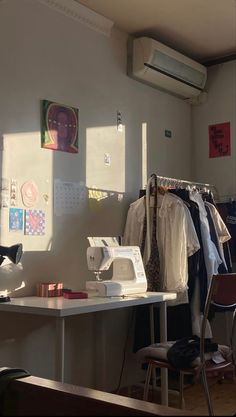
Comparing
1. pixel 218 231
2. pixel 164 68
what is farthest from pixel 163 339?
pixel 164 68

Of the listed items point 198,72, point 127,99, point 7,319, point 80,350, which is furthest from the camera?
point 198,72

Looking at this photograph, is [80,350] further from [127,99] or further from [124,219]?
[127,99]

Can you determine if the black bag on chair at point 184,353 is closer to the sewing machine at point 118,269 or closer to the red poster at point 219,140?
the sewing machine at point 118,269

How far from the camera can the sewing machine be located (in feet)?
9.52

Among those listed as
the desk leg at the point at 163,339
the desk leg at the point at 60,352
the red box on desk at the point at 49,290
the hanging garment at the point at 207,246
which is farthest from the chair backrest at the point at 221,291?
the red box on desk at the point at 49,290

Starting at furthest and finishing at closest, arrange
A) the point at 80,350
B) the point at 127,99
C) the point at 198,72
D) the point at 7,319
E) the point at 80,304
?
the point at 198,72 < the point at 127,99 < the point at 80,350 < the point at 7,319 < the point at 80,304

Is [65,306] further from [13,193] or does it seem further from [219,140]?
[219,140]

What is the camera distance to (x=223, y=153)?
4.27 meters

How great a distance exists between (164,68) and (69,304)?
84.6 inches

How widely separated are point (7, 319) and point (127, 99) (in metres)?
1.86

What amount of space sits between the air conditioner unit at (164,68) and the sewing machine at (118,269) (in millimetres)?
1434

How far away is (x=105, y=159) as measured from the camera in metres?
3.58

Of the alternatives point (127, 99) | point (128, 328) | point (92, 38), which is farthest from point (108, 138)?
point (128, 328)

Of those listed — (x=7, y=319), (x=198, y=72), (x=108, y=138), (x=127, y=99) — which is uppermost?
(x=198, y=72)
